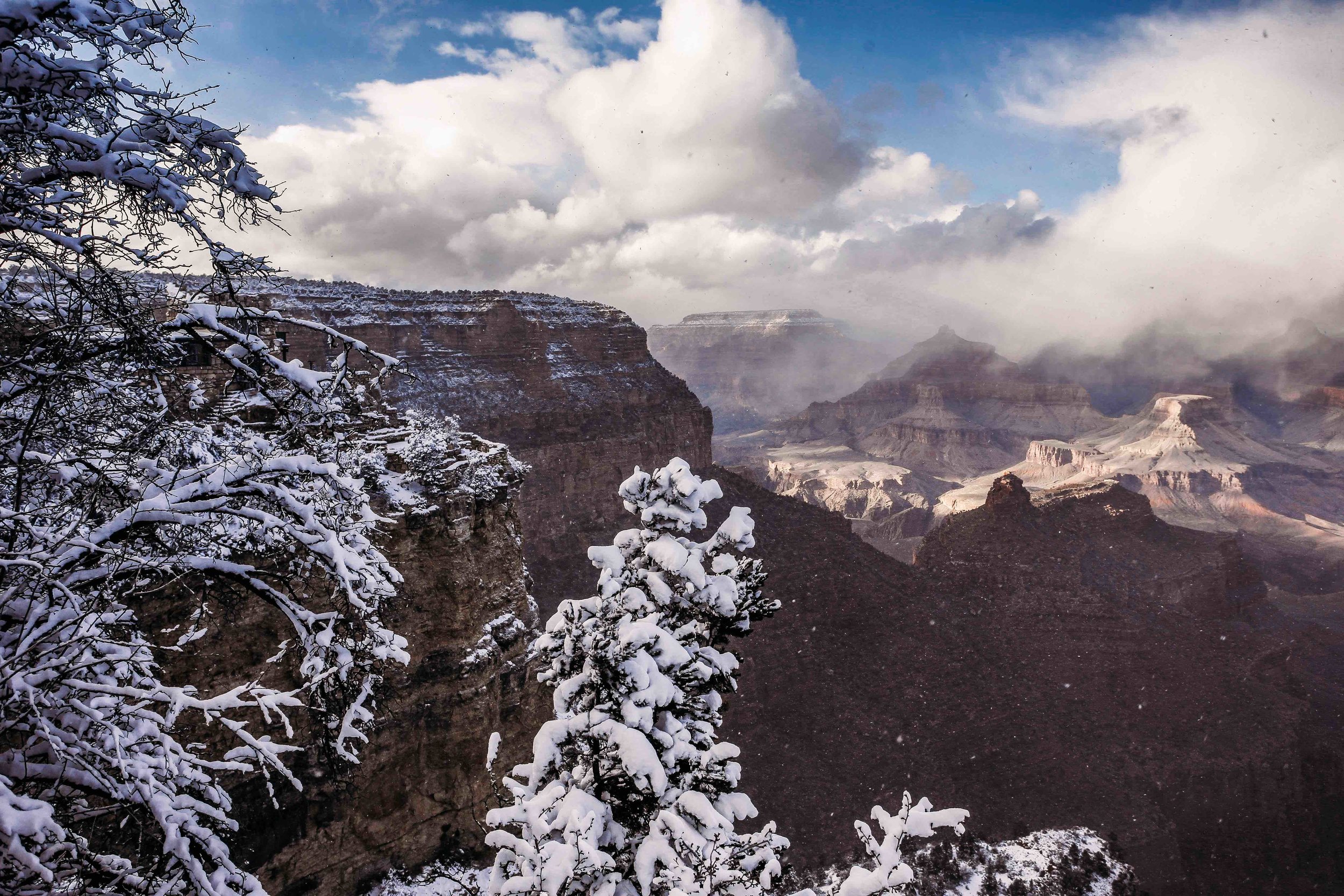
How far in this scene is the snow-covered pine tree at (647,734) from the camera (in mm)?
4605

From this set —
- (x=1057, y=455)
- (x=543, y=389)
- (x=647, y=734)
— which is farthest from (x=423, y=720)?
(x=1057, y=455)

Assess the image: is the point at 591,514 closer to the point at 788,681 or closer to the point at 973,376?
the point at 788,681

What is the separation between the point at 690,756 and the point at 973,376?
164510 millimetres

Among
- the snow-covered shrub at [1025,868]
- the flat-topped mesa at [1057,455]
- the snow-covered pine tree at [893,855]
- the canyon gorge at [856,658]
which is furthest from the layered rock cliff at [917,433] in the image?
the snow-covered pine tree at [893,855]

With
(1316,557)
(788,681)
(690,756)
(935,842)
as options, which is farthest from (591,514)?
(1316,557)

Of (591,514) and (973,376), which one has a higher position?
(973,376)

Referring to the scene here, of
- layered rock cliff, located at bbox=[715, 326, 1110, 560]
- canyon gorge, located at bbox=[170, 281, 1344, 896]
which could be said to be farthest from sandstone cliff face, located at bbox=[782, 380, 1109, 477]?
canyon gorge, located at bbox=[170, 281, 1344, 896]

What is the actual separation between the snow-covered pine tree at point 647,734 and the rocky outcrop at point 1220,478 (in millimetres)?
77446

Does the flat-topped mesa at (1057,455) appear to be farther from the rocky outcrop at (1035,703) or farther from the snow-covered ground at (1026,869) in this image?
the snow-covered ground at (1026,869)

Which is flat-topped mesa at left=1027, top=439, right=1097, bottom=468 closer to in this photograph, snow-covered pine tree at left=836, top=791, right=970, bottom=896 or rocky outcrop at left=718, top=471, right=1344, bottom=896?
rocky outcrop at left=718, top=471, right=1344, bottom=896

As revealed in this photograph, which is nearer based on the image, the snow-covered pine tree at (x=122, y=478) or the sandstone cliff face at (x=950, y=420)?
the snow-covered pine tree at (x=122, y=478)

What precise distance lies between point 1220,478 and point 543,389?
350 feet

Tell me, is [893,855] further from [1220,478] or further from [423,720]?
[1220,478]

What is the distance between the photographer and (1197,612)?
42188mm
